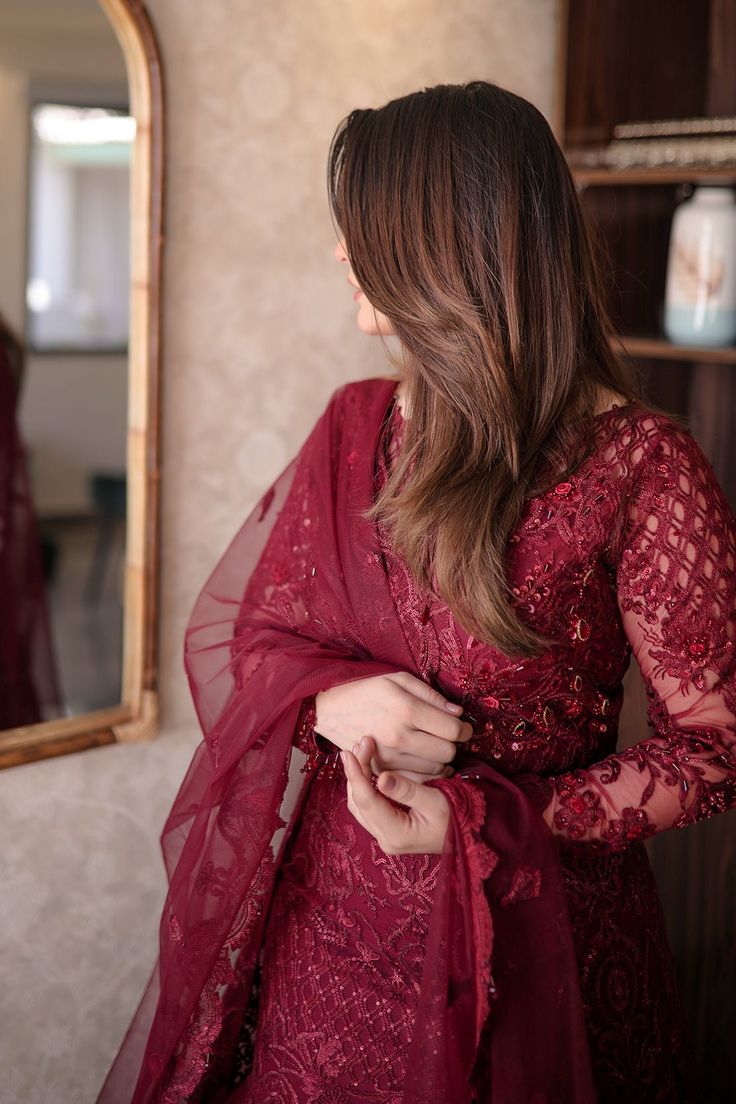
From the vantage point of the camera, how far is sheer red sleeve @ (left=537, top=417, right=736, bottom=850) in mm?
1136

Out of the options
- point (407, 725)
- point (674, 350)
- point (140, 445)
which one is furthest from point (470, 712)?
point (674, 350)

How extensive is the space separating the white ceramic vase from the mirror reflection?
0.95 meters

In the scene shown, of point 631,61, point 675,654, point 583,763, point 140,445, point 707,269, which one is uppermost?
point 631,61

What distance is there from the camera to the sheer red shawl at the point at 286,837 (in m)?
1.06

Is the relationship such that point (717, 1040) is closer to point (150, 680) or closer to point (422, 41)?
point (150, 680)

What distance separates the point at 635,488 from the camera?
1.18m

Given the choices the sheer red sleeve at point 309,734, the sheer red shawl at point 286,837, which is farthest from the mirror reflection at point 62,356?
the sheer red sleeve at point 309,734

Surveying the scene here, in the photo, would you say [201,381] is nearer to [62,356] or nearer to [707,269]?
[62,356]

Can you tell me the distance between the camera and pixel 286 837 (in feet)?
4.38

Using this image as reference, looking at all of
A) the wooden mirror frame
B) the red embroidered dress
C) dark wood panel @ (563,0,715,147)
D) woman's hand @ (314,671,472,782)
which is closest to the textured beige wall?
the wooden mirror frame

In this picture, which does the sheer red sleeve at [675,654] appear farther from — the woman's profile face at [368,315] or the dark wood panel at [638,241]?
the dark wood panel at [638,241]

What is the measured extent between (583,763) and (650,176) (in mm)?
1099

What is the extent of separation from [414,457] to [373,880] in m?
0.48

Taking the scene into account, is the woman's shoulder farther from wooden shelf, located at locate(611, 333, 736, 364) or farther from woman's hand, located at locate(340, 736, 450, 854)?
wooden shelf, located at locate(611, 333, 736, 364)
